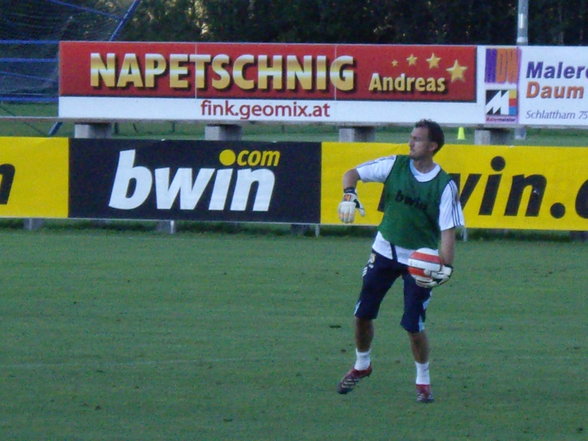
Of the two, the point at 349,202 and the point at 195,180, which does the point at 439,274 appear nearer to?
the point at 349,202

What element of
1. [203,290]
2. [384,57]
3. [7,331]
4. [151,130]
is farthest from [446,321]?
[151,130]

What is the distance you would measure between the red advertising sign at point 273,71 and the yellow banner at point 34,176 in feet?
7.73

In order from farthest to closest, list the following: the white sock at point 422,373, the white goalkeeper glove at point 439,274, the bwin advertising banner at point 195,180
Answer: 1. the bwin advertising banner at point 195,180
2. the white sock at point 422,373
3. the white goalkeeper glove at point 439,274

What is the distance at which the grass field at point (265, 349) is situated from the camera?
801 cm

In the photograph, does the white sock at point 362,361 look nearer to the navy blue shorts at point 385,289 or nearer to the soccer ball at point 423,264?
the navy blue shorts at point 385,289

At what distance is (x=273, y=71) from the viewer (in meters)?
21.3

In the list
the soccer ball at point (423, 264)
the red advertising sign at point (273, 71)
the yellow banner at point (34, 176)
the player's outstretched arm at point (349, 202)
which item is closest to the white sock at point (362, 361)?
the soccer ball at point (423, 264)

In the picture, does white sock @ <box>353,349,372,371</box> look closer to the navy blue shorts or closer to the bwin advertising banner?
the navy blue shorts

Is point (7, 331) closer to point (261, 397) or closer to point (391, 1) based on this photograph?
point (261, 397)

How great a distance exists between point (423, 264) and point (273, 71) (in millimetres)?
13349

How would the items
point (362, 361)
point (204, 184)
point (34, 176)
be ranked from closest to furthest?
point (362, 361), point (204, 184), point (34, 176)

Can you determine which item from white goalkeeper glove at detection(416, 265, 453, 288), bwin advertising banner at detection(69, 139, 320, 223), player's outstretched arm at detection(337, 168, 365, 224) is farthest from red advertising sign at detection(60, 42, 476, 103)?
white goalkeeper glove at detection(416, 265, 453, 288)

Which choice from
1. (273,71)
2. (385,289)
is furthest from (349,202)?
(273,71)

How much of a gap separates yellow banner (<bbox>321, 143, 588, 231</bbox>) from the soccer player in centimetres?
1014
